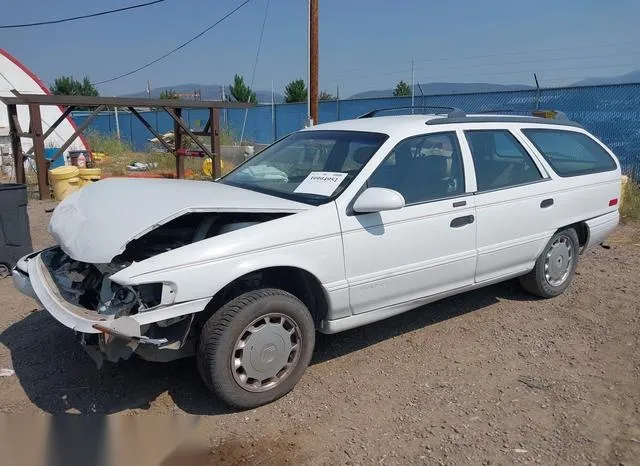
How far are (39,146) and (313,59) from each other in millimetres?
6053

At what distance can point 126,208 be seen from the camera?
332cm

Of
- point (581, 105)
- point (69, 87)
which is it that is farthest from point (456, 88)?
point (69, 87)

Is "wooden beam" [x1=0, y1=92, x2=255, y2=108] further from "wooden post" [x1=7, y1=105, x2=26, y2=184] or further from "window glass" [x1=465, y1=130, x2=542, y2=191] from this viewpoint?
"window glass" [x1=465, y1=130, x2=542, y2=191]

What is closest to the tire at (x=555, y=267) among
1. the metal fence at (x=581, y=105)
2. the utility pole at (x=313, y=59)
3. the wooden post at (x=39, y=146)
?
the metal fence at (x=581, y=105)

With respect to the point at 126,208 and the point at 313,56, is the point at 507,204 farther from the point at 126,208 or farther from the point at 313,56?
the point at 313,56

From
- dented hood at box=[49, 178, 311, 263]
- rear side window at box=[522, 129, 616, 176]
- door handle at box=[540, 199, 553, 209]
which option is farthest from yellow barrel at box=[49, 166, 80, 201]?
door handle at box=[540, 199, 553, 209]

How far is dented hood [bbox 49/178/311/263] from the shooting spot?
Answer: 3049 mm

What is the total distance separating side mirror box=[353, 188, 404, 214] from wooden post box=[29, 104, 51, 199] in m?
9.32

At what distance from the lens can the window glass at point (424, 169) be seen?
3.86 meters

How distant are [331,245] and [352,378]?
3.16ft

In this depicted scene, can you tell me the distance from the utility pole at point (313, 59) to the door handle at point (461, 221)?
827cm

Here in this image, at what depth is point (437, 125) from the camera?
4199mm

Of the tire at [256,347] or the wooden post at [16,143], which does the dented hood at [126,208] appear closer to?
the tire at [256,347]

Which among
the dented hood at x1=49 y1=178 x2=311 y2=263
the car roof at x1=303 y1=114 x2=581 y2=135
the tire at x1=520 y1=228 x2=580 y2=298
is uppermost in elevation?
the car roof at x1=303 y1=114 x2=581 y2=135
